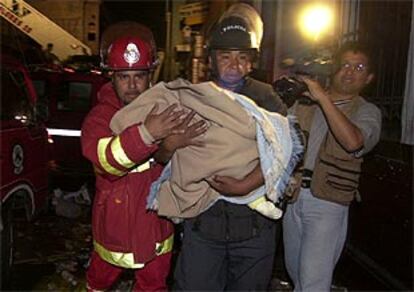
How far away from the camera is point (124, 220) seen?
2689 millimetres

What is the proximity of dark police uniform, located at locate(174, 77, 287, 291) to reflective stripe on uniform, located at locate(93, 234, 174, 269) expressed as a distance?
25cm

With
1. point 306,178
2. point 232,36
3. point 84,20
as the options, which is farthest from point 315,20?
point 84,20

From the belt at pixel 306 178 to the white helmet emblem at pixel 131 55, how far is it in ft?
3.95

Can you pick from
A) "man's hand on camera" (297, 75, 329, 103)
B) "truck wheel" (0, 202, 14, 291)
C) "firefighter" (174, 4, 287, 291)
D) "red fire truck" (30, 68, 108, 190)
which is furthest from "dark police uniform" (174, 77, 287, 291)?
"red fire truck" (30, 68, 108, 190)

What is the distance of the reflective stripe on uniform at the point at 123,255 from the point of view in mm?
2717

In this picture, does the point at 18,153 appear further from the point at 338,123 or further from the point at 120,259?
the point at 338,123

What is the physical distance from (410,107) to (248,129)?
82.5 inches

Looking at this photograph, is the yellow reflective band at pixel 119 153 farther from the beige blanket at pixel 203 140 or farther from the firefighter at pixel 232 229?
the firefighter at pixel 232 229

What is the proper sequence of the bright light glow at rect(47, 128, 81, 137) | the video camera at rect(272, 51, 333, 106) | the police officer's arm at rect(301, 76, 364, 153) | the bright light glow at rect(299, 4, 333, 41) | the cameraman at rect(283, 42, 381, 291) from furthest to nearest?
the bright light glow at rect(47, 128, 81, 137) < the bright light glow at rect(299, 4, 333, 41) < the cameraman at rect(283, 42, 381, 291) < the video camera at rect(272, 51, 333, 106) < the police officer's arm at rect(301, 76, 364, 153)

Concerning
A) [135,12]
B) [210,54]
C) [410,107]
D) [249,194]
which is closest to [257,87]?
[210,54]

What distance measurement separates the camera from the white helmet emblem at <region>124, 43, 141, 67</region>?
2.65m

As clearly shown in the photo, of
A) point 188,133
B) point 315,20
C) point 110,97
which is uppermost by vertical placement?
point 315,20

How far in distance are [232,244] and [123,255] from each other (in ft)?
1.96

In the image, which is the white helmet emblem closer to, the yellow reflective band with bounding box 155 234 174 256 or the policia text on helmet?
the policia text on helmet
